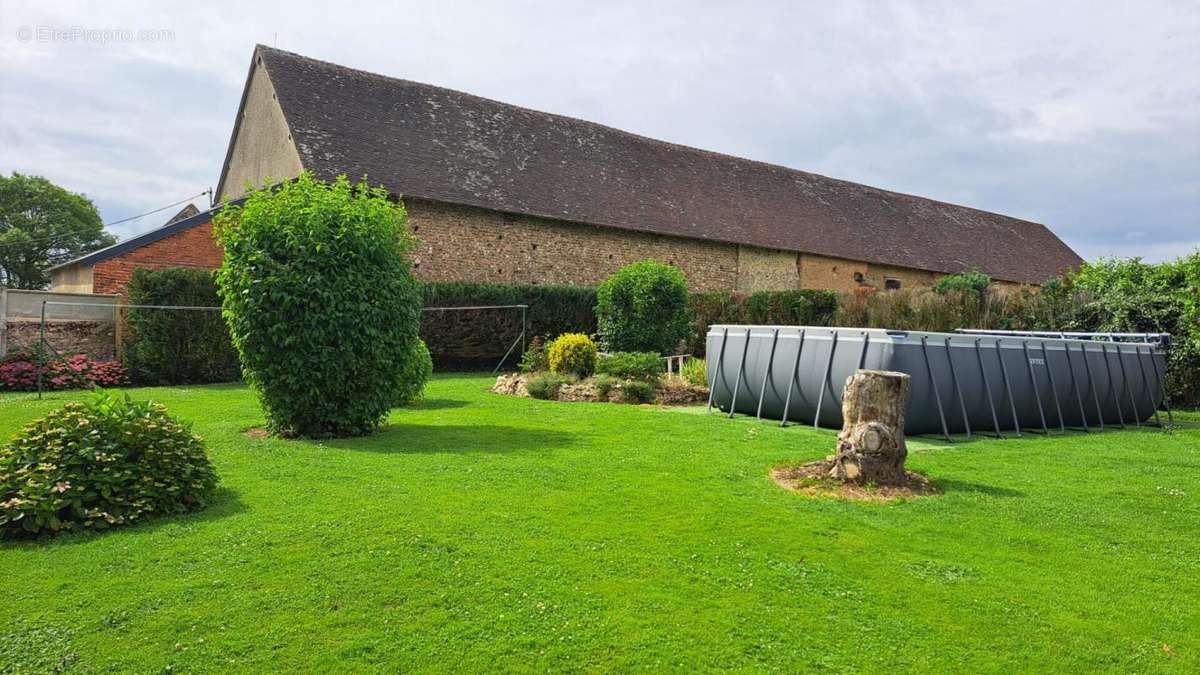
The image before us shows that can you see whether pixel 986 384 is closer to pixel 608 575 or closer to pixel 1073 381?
pixel 1073 381

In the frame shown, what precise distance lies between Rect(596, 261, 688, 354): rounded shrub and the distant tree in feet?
129

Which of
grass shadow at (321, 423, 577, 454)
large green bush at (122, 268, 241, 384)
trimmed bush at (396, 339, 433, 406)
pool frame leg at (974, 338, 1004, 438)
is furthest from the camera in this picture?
large green bush at (122, 268, 241, 384)

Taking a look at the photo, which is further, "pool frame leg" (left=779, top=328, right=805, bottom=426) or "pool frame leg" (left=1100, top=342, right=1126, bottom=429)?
"pool frame leg" (left=1100, top=342, right=1126, bottom=429)

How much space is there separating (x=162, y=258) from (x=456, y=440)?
43.2 feet

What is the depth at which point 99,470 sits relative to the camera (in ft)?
17.1

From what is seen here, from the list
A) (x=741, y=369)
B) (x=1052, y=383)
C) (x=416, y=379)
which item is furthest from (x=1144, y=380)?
(x=416, y=379)

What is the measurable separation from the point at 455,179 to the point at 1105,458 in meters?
18.9

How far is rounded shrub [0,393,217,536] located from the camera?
4.92m

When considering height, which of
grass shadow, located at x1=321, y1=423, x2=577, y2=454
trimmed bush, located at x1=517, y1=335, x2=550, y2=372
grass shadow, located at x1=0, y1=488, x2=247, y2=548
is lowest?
grass shadow, located at x1=0, y1=488, x2=247, y2=548

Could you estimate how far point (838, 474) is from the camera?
6.53 metres

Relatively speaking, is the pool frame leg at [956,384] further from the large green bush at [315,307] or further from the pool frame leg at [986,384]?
the large green bush at [315,307]

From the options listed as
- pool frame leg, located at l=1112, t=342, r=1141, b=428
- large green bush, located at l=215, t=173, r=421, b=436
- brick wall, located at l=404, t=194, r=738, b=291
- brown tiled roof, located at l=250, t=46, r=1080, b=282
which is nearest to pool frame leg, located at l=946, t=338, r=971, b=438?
pool frame leg, located at l=1112, t=342, r=1141, b=428

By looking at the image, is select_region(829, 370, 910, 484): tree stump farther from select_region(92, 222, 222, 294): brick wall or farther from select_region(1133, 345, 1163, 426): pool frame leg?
select_region(92, 222, 222, 294): brick wall

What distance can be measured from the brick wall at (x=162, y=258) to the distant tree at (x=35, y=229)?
31.2 metres
